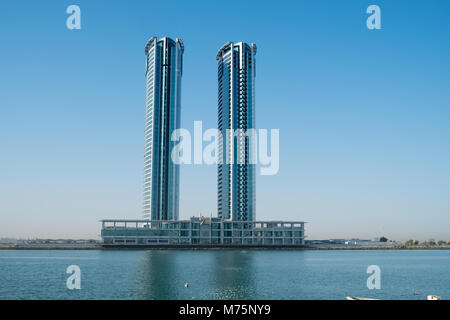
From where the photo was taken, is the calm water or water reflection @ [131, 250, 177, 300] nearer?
water reflection @ [131, 250, 177, 300]

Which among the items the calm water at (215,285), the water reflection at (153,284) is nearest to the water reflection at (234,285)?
the calm water at (215,285)

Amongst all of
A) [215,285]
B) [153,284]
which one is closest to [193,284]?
[215,285]

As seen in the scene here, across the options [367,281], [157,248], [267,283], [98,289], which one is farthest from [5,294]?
[157,248]

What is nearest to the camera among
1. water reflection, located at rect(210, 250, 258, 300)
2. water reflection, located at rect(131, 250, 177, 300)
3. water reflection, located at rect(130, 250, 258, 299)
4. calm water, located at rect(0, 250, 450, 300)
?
water reflection, located at rect(210, 250, 258, 300)

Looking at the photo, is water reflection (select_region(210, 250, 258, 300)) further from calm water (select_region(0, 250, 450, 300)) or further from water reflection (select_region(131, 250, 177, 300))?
water reflection (select_region(131, 250, 177, 300))

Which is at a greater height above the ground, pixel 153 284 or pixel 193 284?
pixel 193 284

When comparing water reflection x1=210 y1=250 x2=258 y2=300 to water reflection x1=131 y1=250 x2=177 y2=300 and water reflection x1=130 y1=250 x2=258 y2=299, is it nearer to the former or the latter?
water reflection x1=130 y1=250 x2=258 y2=299

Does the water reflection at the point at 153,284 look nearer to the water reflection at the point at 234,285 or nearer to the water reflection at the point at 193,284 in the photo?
the water reflection at the point at 193,284

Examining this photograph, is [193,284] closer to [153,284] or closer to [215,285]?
[215,285]

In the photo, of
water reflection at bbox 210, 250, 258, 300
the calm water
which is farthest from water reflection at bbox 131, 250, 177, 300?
water reflection at bbox 210, 250, 258, 300

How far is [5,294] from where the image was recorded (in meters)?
61.3

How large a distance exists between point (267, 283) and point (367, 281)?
19.4 meters

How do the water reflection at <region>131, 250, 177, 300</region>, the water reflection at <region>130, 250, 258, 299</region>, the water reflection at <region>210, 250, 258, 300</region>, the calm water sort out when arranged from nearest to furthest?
1. the water reflection at <region>210, 250, 258, 300</region>
2. the water reflection at <region>131, 250, 177, 300</region>
3. the water reflection at <region>130, 250, 258, 299</region>
4. the calm water
